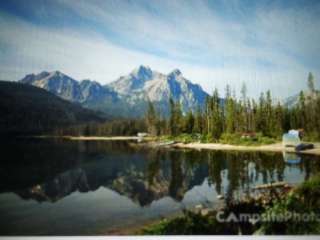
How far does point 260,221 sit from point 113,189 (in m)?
4.00

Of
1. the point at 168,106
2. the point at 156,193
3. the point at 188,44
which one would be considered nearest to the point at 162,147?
the point at 168,106

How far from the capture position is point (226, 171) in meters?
8.27

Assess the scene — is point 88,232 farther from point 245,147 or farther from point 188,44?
point 245,147

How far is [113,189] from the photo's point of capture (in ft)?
24.3

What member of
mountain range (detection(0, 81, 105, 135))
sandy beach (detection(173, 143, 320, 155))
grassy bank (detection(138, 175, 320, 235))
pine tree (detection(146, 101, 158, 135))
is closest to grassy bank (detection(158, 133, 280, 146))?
sandy beach (detection(173, 143, 320, 155))

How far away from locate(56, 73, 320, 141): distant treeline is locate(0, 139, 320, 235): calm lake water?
0.89 m

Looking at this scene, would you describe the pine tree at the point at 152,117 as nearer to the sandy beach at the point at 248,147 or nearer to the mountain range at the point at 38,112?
the sandy beach at the point at 248,147

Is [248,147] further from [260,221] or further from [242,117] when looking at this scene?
[260,221]

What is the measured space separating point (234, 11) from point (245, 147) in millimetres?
6365

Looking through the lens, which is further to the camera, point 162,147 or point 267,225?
point 162,147

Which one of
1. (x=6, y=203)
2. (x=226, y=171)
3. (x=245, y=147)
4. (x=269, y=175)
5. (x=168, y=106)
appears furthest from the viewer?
A: (x=168, y=106)

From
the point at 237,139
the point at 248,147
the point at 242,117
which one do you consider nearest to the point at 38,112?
the point at 237,139

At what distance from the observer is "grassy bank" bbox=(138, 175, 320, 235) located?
4.68 m

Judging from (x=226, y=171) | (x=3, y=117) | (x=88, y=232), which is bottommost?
(x=88, y=232)
